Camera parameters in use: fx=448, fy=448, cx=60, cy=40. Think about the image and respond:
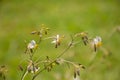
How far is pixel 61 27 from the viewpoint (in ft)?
19.5

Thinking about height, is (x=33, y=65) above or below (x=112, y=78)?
above

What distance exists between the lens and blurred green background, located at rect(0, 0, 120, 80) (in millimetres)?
4324

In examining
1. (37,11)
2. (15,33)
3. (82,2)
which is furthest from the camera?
(82,2)

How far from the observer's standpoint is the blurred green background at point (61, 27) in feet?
14.2

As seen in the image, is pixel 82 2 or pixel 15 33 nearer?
pixel 15 33

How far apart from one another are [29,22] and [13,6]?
0.92 meters

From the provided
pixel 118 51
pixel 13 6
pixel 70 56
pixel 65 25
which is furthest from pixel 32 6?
pixel 70 56

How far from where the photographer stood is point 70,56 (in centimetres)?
408

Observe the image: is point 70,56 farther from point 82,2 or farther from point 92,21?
point 82,2

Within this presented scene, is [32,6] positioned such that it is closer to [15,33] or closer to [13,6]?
[13,6]

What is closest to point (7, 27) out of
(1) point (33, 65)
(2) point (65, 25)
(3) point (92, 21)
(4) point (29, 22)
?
(4) point (29, 22)

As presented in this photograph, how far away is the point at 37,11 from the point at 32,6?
375 mm

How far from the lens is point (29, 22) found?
6.28 m

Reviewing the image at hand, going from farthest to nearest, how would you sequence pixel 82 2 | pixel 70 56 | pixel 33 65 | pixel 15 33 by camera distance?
pixel 82 2
pixel 15 33
pixel 70 56
pixel 33 65
